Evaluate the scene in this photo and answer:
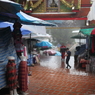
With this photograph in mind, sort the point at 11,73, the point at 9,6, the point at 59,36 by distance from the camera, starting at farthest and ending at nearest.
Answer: the point at 59,36
the point at 11,73
the point at 9,6

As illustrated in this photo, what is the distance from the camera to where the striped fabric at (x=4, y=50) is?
4873 millimetres

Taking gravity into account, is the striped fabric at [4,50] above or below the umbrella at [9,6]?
below

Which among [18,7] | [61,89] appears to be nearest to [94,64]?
[61,89]

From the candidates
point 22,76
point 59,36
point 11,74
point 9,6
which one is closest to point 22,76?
point 22,76

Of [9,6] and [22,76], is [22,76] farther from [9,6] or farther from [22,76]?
[9,6]

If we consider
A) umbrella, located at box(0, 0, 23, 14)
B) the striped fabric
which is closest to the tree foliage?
the striped fabric

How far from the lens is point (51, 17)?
1429 cm

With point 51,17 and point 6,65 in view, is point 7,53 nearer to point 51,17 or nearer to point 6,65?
point 6,65

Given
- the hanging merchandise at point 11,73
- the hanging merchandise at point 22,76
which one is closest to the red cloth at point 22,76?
the hanging merchandise at point 22,76

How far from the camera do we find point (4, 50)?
207 inches

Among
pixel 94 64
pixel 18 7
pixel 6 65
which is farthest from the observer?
pixel 94 64

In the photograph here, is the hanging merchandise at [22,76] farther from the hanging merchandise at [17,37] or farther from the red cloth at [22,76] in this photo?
the hanging merchandise at [17,37]

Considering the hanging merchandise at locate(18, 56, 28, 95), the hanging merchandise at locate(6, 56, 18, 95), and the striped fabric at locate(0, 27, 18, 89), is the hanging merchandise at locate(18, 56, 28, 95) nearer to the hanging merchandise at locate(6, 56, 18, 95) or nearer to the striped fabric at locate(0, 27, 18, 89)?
the hanging merchandise at locate(6, 56, 18, 95)

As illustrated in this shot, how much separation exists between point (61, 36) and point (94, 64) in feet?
118
